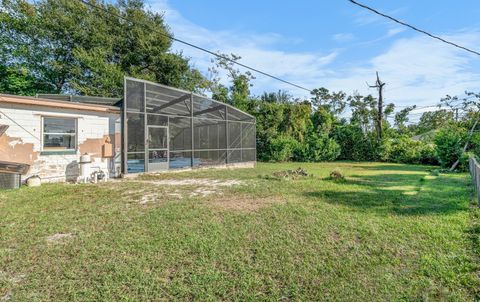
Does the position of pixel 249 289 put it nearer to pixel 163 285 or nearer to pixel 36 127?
pixel 163 285

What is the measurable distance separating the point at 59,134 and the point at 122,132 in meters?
1.84

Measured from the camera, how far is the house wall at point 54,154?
688 cm

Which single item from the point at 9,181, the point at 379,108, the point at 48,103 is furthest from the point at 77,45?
the point at 379,108

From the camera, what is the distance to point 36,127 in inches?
287

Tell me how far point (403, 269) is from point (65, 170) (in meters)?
9.18

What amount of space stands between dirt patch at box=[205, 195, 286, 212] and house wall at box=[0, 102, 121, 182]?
5.41 meters

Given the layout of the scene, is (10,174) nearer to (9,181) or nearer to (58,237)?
(9,181)

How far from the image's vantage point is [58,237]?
3502 millimetres

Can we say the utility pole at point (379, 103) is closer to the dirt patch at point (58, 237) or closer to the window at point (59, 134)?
the window at point (59, 134)

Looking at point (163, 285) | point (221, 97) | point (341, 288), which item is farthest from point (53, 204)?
point (221, 97)

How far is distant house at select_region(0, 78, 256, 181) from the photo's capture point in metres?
7.11

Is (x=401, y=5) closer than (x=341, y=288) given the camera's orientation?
No

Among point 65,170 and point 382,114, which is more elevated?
point 382,114

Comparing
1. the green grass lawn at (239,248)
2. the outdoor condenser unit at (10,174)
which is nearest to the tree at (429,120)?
the green grass lawn at (239,248)
